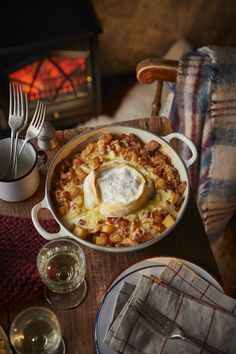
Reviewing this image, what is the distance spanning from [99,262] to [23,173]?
0.29 meters

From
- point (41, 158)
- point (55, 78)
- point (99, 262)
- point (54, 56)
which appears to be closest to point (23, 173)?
point (41, 158)

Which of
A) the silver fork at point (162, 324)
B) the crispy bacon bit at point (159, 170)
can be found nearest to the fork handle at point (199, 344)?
the silver fork at point (162, 324)

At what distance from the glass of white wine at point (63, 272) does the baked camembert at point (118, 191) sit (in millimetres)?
46

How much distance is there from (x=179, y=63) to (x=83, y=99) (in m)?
0.75

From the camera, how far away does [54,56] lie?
1.72m

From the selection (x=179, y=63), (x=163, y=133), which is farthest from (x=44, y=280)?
(x=179, y=63)

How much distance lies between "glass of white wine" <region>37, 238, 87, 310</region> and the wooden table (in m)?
0.02

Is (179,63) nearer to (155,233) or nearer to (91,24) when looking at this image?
(91,24)

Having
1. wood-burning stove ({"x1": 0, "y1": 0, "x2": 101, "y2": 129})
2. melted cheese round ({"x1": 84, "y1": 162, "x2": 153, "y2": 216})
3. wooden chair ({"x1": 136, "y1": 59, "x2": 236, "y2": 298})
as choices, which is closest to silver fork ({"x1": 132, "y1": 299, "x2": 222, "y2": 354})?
melted cheese round ({"x1": 84, "y1": 162, "x2": 153, "y2": 216})

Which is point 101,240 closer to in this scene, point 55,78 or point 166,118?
point 166,118

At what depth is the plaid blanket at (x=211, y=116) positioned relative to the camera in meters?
1.28

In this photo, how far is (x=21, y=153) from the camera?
108cm

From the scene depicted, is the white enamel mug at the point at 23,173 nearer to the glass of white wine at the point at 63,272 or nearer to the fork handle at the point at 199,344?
the glass of white wine at the point at 63,272

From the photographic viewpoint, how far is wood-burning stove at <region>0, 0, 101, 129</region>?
5.22 ft
